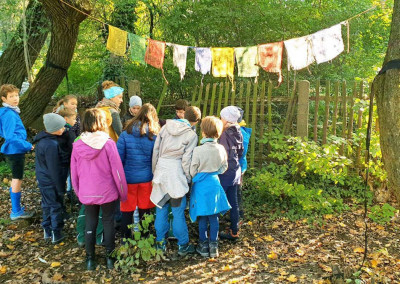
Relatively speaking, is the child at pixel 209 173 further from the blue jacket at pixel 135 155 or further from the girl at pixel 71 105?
the girl at pixel 71 105

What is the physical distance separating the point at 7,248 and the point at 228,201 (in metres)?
2.77

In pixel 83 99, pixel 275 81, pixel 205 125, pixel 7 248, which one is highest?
pixel 275 81

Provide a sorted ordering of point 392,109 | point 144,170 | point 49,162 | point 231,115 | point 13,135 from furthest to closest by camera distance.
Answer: point 13,135
point 231,115
point 49,162
point 144,170
point 392,109

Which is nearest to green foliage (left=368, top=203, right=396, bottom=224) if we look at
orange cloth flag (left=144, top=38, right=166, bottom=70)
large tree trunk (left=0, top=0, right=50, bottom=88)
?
orange cloth flag (left=144, top=38, right=166, bottom=70)

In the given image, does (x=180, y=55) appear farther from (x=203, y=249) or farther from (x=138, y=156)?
(x=203, y=249)

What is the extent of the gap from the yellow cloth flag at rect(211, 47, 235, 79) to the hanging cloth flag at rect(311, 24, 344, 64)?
1434mm

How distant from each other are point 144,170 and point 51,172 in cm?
111

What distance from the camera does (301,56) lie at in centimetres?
592

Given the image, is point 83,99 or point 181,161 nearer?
point 181,161

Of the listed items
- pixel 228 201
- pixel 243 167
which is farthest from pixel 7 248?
pixel 243 167

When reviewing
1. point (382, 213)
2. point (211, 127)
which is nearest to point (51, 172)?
point (211, 127)

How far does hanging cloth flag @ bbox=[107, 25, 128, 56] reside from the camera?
5844 mm

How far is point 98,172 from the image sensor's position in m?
3.44

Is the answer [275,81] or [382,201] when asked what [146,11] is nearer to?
[275,81]
